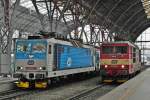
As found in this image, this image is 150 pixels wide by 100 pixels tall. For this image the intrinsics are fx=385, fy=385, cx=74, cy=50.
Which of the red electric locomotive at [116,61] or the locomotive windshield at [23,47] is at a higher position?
the locomotive windshield at [23,47]

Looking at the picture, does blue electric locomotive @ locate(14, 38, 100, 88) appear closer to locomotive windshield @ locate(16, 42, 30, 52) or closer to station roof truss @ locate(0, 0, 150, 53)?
locomotive windshield @ locate(16, 42, 30, 52)

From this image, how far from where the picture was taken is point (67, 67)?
25875 millimetres

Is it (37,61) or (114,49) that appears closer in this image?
(37,61)

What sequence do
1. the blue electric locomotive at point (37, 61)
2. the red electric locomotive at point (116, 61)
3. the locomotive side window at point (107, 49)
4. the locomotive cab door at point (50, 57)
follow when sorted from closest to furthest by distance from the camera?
the blue electric locomotive at point (37, 61) < the locomotive cab door at point (50, 57) < the red electric locomotive at point (116, 61) < the locomotive side window at point (107, 49)

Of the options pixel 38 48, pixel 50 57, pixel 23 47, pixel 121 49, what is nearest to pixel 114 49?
pixel 121 49

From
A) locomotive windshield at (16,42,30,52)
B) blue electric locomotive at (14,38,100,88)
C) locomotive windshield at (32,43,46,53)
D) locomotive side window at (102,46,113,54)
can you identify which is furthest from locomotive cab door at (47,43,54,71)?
locomotive side window at (102,46,113,54)

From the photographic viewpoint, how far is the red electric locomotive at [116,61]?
27656mm

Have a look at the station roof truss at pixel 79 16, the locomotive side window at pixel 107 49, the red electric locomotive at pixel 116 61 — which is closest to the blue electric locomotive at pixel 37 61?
the red electric locomotive at pixel 116 61

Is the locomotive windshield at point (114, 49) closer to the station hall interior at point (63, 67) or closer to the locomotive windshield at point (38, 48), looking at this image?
the station hall interior at point (63, 67)

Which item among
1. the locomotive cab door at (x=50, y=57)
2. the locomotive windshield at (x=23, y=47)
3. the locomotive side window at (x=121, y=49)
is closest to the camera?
the locomotive cab door at (x=50, y=57)

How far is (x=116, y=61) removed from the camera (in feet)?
91.6

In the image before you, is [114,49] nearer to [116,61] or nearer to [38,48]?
[116,61]

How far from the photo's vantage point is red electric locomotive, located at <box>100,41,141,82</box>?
2766 cm

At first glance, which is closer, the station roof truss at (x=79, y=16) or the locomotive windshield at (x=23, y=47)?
the locomotive windshield at (x=23, y=47)
